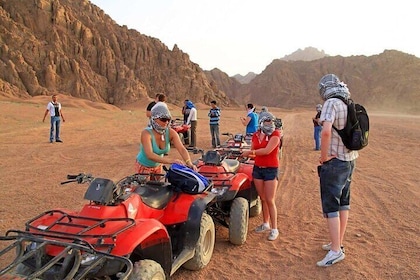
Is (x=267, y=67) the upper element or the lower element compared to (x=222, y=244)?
upper

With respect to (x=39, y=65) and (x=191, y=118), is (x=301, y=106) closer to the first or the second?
(x=39, y=65)

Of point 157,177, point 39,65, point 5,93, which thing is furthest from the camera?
point 39,65

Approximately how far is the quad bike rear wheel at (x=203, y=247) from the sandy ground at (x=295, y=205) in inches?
5.4

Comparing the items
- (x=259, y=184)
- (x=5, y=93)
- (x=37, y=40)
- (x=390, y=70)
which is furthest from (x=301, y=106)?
(x=259, y=184)

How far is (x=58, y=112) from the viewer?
16.5m

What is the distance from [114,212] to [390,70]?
10335 cm

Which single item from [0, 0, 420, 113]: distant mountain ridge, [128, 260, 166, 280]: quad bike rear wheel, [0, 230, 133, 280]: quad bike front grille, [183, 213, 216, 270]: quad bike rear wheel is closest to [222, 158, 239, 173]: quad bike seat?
[183, 213, 216, 270]: quad bike rear wheel

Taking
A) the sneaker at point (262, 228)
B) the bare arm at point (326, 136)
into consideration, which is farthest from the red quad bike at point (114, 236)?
the sneaker at point (262, 228)

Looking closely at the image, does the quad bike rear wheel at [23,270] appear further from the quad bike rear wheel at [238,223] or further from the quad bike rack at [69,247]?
the quad bike rear wheel at [238,223]

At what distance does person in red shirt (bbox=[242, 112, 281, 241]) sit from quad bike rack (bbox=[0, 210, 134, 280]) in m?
2.74

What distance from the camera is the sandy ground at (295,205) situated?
16.8 ft

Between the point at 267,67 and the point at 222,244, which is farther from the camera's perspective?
the point at 267,67

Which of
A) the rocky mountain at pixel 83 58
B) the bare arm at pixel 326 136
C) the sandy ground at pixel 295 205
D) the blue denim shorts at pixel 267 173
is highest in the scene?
the rocky mountain at pixel 83 58

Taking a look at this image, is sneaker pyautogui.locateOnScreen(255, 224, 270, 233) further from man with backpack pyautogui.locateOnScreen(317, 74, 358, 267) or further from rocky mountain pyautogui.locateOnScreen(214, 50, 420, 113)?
rocky mountain pyautogui.locateOnScreen(214, 50, 420, 113)
